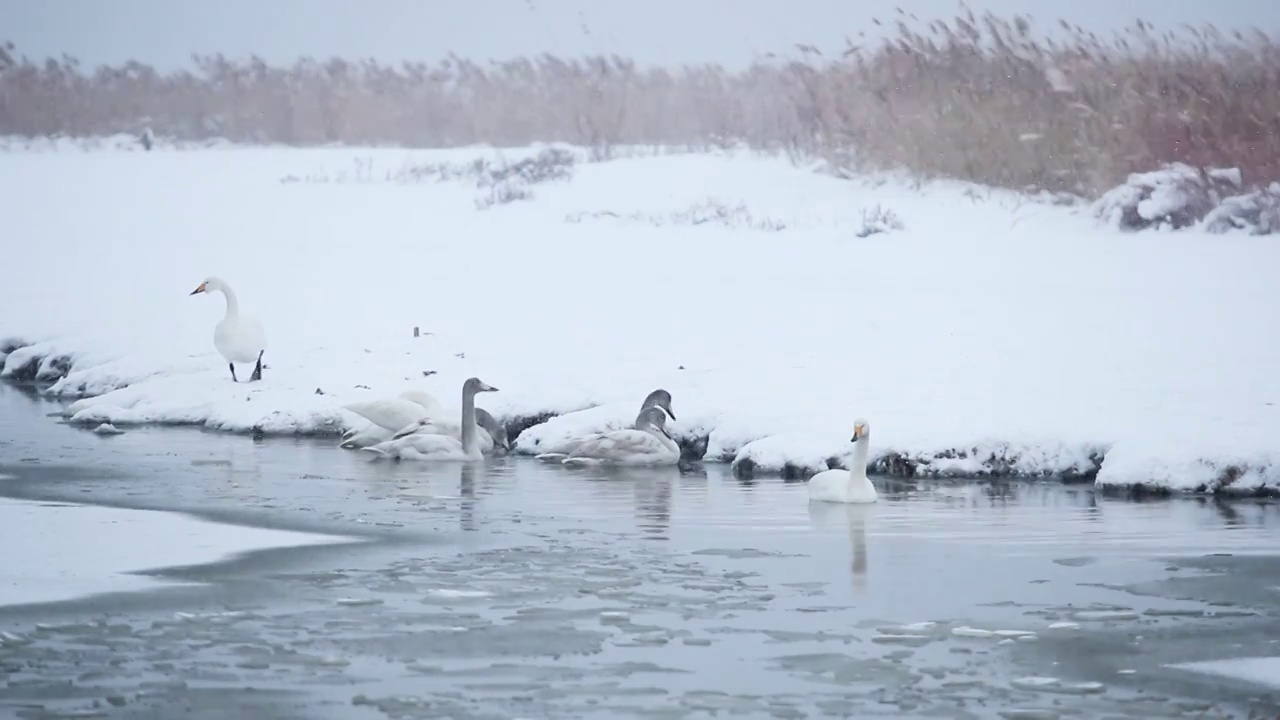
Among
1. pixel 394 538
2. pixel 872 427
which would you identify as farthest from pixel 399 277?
pixel 394 538

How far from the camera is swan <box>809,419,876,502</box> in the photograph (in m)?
11.2

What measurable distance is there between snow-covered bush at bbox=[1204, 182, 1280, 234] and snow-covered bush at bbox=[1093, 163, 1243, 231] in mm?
288

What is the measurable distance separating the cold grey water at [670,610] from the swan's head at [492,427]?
2.09m

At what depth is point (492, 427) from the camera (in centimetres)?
1425

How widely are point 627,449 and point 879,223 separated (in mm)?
8847

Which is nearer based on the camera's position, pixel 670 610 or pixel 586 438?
pixel 670 610

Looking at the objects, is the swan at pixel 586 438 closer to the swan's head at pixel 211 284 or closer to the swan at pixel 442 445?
the swan at pixel 442 445

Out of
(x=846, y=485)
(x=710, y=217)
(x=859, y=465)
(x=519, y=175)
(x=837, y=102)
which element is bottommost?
(x=846, y=485)

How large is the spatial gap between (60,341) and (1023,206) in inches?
420

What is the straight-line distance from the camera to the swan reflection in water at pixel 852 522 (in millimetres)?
9117

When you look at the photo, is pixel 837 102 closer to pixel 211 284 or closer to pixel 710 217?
pixel 710 217

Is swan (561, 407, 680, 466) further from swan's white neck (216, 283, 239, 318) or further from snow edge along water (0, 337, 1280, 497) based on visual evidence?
swan's white neck (216, 283, 239, 318)

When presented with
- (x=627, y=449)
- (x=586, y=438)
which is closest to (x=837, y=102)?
(x=586, y=438)

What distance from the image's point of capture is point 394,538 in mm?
9867
